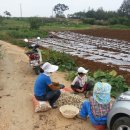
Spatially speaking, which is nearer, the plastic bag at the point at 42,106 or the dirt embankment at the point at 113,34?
the plastic bag at the point at 42,106

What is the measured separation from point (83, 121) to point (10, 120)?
5.16 ft

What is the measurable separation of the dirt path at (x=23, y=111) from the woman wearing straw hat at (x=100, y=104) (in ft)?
1.05

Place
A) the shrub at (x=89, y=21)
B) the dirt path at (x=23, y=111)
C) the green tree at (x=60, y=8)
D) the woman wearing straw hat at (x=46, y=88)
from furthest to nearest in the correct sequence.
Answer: the green tree at (x=60, y=8) < the shrub at (x=89, y=21) < the woman wearing straw hat at (x=46, y=88) < the dirt path at (x=23, y=111)

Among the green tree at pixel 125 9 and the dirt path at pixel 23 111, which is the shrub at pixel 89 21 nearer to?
the green tree at pixel 125 9

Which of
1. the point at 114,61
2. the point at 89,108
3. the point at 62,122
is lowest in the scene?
the point at 114,61

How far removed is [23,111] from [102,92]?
2186 millimetres

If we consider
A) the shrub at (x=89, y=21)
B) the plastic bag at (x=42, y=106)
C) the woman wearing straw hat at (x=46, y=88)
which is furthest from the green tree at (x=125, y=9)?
the plastic bag at (x=42, y=106)

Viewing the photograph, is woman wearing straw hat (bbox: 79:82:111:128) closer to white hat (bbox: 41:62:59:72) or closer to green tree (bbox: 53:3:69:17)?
white hat (bbox: 41:62:59:72)

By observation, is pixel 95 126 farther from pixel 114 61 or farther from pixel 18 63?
pixel 114 61

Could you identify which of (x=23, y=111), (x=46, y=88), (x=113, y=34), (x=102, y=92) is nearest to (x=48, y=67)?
(x=46, y=88)

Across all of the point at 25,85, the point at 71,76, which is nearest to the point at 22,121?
the point at 25,85

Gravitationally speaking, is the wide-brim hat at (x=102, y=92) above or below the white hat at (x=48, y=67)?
below

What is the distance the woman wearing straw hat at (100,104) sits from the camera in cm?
617

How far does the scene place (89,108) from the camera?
6.47m
